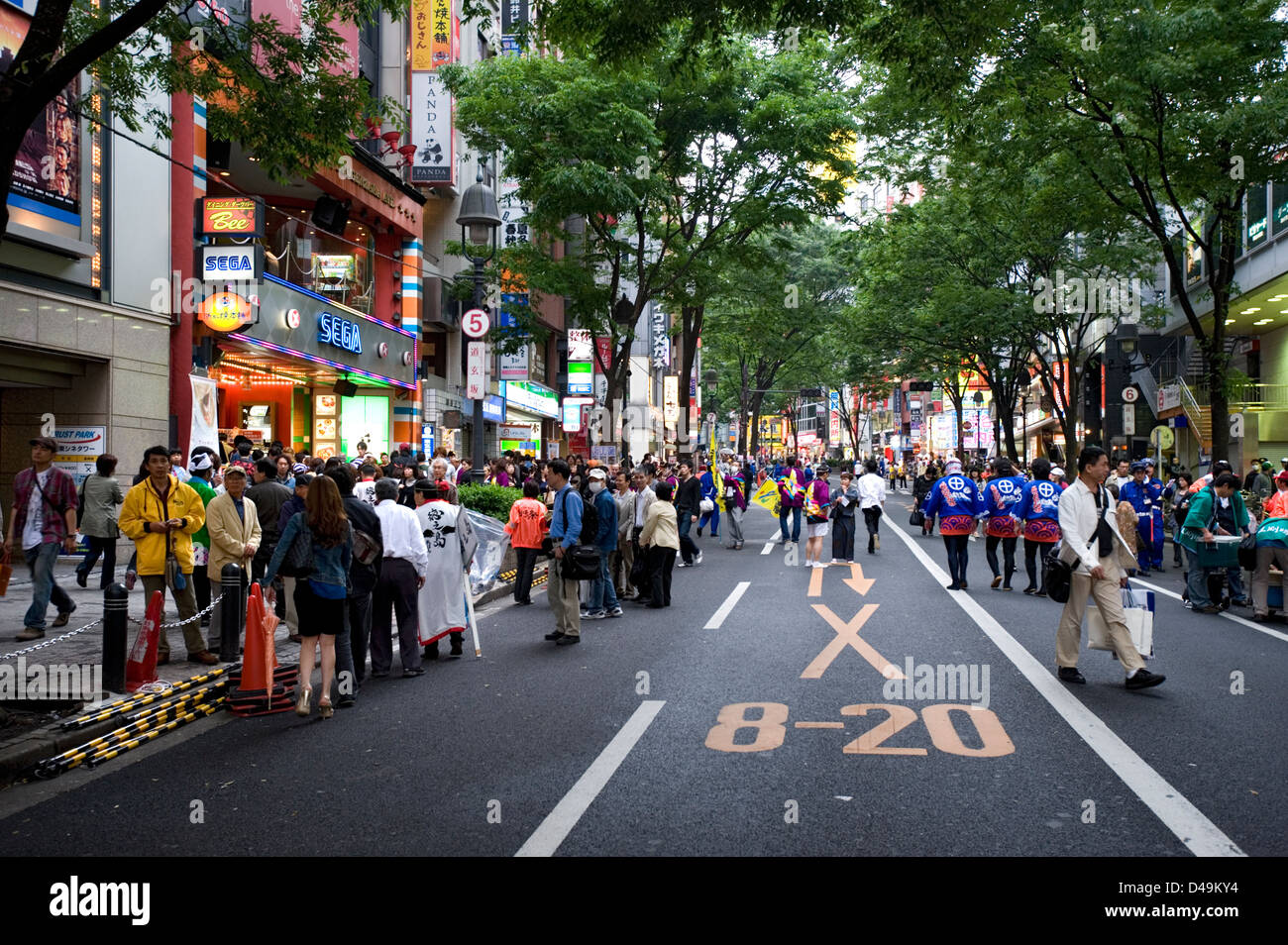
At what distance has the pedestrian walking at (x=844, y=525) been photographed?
62.4 ft

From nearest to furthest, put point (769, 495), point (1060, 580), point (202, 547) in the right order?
point (1060, 580), point (202, 547), point (769, 495)

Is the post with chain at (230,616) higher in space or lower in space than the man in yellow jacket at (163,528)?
lower

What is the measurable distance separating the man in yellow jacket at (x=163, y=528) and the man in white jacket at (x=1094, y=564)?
7089 millimetres

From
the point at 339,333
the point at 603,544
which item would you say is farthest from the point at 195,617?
the point at 339,333

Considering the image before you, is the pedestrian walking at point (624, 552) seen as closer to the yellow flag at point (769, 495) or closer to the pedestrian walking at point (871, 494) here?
the pedestrian walking at point (871, 494)

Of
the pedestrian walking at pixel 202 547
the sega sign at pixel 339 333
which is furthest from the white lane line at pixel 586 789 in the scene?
the sega sign at pixel 339 333

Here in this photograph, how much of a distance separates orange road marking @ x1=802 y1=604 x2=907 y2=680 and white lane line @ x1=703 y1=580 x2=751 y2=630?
1.11 metres

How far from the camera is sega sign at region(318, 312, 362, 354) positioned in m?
23.1

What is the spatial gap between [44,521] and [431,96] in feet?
63.2

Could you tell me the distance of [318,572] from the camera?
7.57 metres

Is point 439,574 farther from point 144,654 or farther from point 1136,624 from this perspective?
point 1136,624

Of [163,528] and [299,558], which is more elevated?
[163,528]

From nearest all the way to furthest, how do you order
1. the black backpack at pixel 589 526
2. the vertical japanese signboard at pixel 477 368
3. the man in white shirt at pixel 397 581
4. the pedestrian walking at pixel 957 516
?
the man in white shirt at pixel 397 581 < the black backpack at pixel 589 526 < the pedestrian walking at pixel 957 516 < the vertical japanese signboard at pixel 477 368

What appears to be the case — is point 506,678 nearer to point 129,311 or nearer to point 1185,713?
point 1185,713
